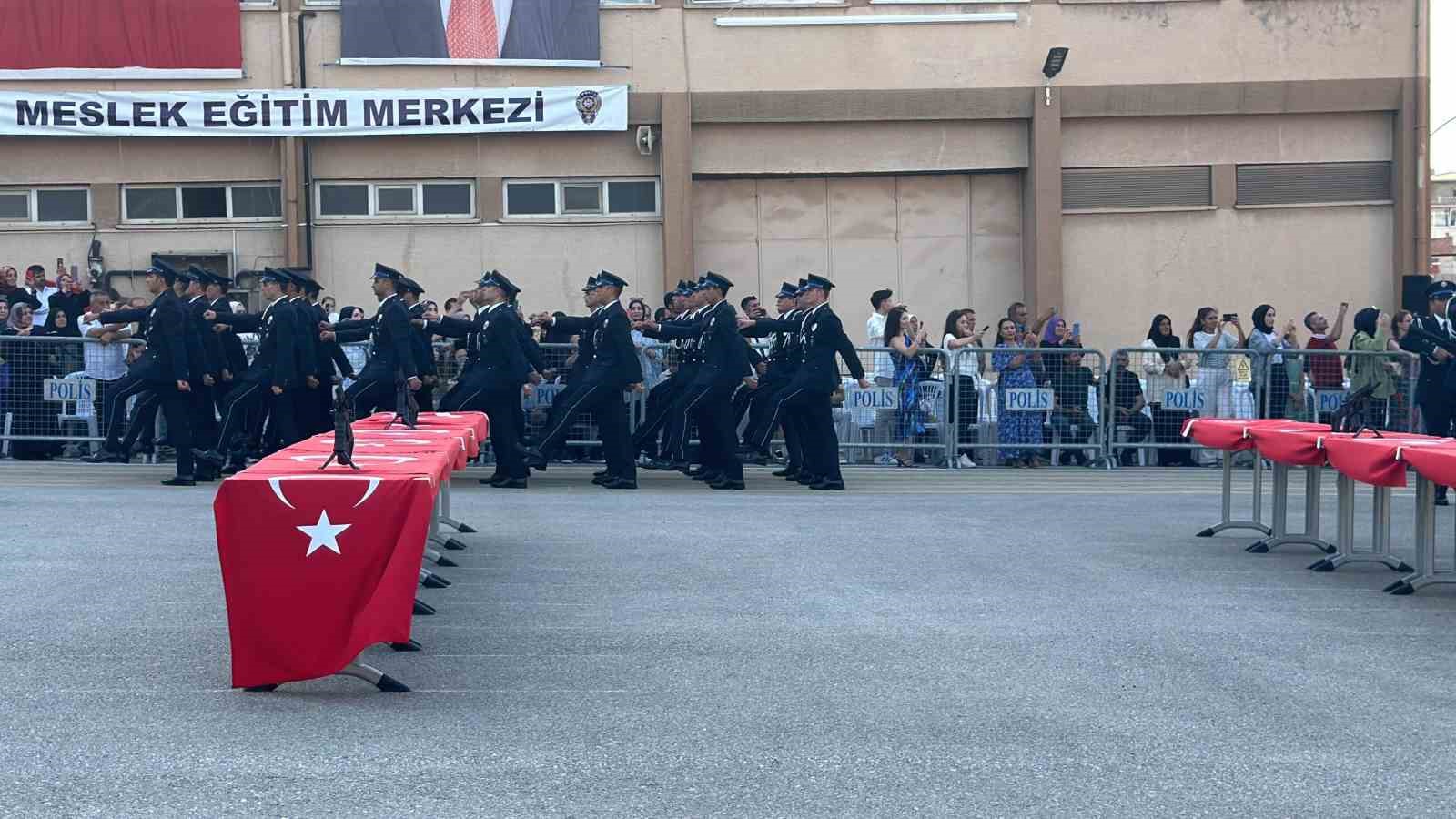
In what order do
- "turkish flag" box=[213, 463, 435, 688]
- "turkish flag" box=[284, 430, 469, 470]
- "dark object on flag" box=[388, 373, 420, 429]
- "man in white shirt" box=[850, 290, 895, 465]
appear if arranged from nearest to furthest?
"turkish flag" box=[213, 463, 435, 688]
"turkish flag" box=[284, 430, 469, 470]
"dark object on flag" box=[388, 373, 420, 429]
"man in white shirt" box=[850, 290, 895, 465]

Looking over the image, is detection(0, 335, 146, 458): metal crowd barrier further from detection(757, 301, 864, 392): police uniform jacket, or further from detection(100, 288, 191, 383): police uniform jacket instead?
detection(757, 301, 864, 392): police uniform jacket

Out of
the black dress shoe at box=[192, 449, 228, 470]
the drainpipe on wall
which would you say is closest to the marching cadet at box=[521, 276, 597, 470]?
the black dress shoe at box=[192, 449, 228, 470]

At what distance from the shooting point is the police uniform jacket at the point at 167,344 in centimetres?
1593

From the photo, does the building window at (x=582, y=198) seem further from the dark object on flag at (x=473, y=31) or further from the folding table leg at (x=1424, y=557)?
the folding table leg at (x=1424, y=557)

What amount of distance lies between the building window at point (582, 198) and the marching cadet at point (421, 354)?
25.4ft

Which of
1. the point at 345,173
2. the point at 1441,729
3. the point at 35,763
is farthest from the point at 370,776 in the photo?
the point at 345,173

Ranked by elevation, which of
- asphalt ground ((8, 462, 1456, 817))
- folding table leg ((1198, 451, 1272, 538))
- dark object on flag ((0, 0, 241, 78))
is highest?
dark object on flag ((0, 0, 241, 78))

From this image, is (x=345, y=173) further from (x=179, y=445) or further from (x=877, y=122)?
(x=179, y=445)

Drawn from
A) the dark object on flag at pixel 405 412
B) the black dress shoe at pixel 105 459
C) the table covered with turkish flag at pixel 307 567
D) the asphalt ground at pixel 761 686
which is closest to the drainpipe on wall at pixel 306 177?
the black dress shoe at pixel 105 459

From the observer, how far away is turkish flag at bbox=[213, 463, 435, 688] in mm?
6910

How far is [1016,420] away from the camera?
747 inches

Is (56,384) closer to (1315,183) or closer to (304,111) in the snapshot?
(304,111)

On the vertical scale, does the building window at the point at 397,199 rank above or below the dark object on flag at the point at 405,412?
above

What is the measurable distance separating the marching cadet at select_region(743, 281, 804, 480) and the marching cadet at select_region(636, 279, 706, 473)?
664mm
